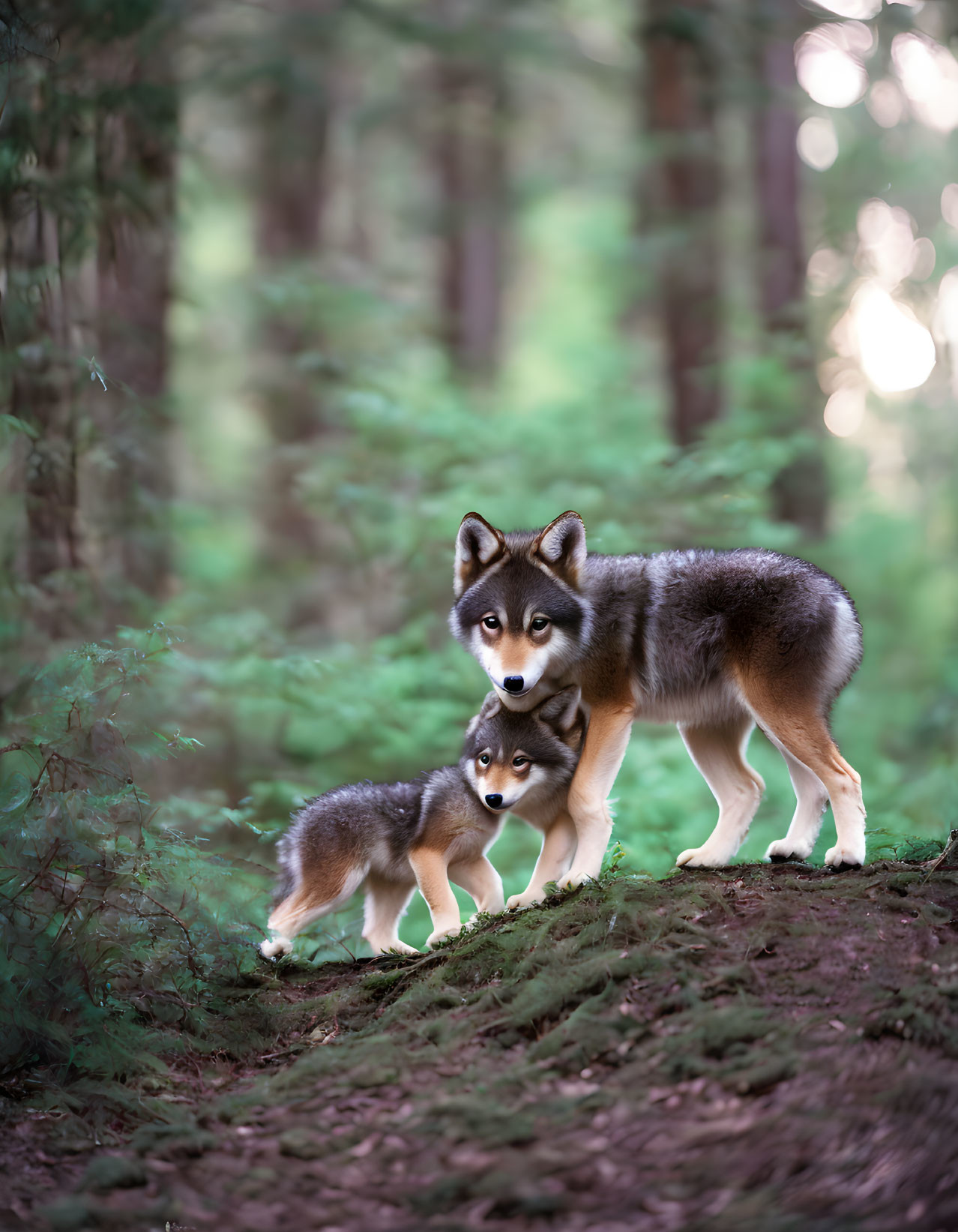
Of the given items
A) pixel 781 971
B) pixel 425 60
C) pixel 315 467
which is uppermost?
pixel 425 60

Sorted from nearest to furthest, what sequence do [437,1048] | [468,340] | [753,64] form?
[437,1048] → [753,64] → [468,340]

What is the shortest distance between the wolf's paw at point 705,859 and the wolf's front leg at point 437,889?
1.33 metres

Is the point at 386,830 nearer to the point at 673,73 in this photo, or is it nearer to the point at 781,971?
the point at 781,971

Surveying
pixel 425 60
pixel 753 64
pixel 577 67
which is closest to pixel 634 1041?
pixel 753 64

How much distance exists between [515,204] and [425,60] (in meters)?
4.78

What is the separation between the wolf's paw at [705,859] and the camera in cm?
531

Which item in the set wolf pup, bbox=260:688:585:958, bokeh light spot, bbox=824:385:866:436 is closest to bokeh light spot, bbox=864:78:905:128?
bokeh light spot, bbox=824:385:866:436

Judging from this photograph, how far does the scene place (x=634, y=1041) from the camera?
3.52 meters

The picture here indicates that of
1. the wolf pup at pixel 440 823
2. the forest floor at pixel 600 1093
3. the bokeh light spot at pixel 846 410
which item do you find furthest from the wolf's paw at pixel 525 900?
the bokeh light spot at pixel 846 410

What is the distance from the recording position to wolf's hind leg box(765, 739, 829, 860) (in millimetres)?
5293

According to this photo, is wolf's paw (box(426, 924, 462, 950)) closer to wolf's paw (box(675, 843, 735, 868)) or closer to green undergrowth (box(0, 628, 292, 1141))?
green undergrowth (box(0, 628, 292, 1141))

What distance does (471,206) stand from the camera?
1555cm

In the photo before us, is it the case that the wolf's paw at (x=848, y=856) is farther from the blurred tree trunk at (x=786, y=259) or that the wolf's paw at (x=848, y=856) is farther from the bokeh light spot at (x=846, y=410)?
the bokeh light spot at (x=846, y=410)

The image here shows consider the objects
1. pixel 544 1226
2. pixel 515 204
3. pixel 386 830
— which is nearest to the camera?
pixel 544 1226
